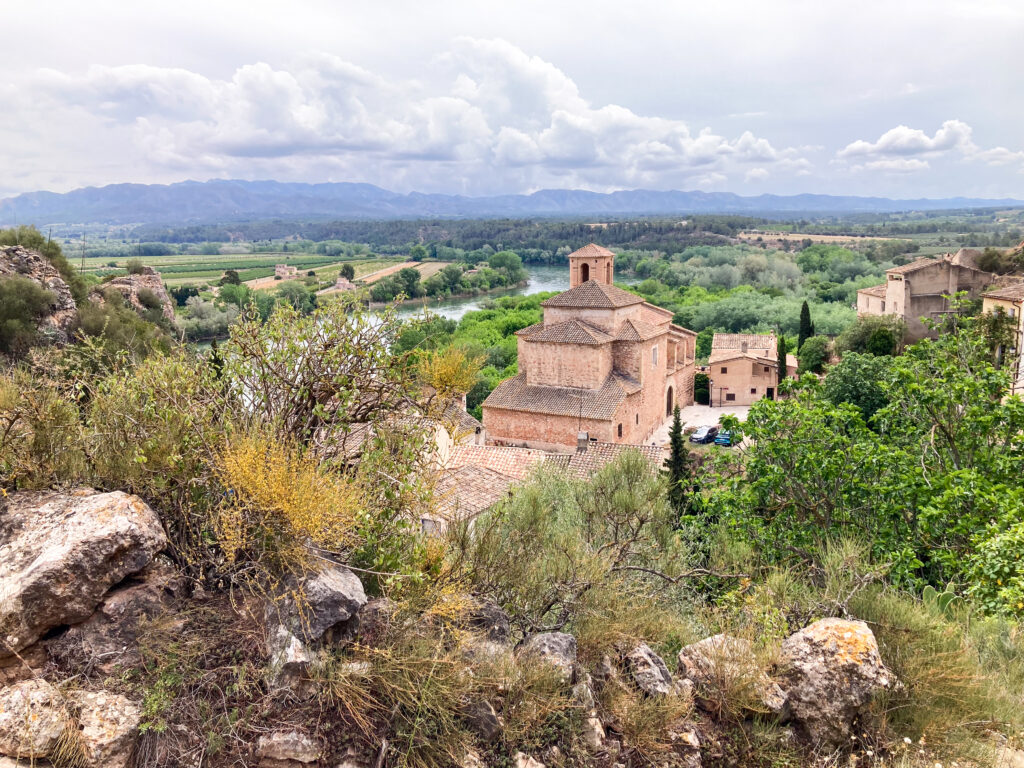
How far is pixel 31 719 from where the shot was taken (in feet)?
10.4

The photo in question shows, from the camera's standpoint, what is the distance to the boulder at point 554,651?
13.2ft

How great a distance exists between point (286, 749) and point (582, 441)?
16.8 metres

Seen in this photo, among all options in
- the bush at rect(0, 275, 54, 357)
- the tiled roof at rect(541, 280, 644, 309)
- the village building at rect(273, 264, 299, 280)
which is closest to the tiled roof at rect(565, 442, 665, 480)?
Result: the tiled roof at rect(541, 280, 644, 309)

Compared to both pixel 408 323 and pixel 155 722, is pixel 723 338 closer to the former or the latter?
pixel 408 323

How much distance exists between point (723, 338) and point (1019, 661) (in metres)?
31.8

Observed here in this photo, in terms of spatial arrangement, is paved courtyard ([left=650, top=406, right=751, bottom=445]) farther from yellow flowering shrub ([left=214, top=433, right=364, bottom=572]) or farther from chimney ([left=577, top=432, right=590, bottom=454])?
yellow flowering shrub ([left=214, top=433, right=364, bottom=572])

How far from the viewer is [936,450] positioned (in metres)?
8.02

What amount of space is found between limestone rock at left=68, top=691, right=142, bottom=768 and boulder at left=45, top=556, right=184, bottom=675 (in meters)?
0.19

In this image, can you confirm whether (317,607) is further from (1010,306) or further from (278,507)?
(1010,306)

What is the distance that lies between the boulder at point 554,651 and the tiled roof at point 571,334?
17818 millimetres

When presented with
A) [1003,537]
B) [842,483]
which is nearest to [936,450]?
[842,483]

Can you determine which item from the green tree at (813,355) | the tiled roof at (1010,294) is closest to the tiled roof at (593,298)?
the tiled roof at (1010,294)

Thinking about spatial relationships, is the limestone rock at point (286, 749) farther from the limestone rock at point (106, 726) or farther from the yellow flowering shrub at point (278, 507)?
the yellow flowering shrub at point (278, 507)

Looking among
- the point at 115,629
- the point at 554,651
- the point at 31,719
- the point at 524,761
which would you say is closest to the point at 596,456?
the point at 554,651
